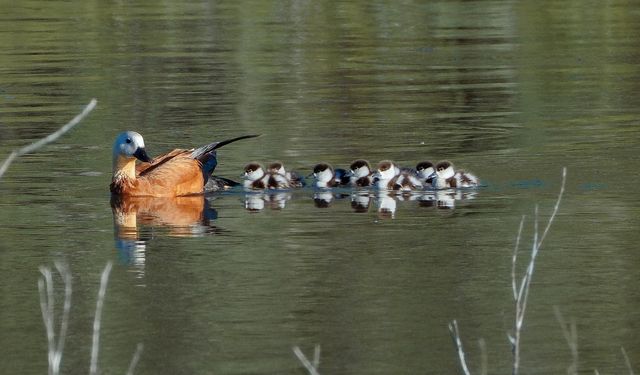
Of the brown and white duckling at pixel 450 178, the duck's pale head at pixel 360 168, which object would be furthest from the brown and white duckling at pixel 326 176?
the brown and white duckling at pixel 450 178

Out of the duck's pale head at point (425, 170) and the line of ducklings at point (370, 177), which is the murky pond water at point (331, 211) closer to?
the line of ducklings at point (370, 177)

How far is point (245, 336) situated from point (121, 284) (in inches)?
61.5

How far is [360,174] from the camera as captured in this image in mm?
13305

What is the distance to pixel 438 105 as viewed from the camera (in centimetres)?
1773

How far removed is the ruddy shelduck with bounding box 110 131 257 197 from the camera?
13.5 meters

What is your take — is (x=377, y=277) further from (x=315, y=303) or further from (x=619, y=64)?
(x=619, y=64)

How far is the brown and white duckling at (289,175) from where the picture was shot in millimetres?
13367

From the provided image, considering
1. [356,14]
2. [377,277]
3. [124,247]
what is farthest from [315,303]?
[356,14]

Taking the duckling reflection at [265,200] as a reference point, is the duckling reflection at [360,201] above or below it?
→ above

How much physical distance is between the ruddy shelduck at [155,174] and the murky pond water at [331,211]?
21 cm

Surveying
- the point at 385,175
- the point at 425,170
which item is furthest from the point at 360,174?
the point at 425,170

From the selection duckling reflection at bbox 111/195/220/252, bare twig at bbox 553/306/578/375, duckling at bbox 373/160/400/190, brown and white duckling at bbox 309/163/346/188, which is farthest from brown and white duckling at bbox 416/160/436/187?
bare twig at bbox 553/306/578/375

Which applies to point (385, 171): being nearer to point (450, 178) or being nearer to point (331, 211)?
point (450, 178)

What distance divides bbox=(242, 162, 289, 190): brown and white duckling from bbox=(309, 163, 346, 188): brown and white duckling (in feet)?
0.94
